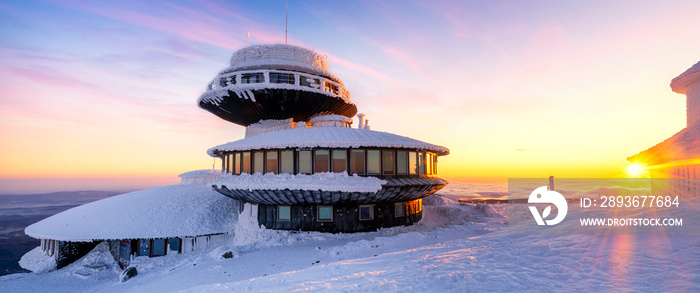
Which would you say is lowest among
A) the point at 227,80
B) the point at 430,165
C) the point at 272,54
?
the point at 430,165

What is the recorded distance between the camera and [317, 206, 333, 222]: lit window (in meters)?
20.4

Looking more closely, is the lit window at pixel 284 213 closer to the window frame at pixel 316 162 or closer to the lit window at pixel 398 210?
the window frame at pixel 316 162

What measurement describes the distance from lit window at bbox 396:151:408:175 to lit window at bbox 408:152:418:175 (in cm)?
28

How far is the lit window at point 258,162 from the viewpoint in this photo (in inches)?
837

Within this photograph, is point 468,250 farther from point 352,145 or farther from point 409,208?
point 409,208

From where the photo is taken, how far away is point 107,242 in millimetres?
24016

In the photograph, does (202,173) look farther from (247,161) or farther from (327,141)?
(327,141)


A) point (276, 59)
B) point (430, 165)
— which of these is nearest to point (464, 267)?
point (430, 165)

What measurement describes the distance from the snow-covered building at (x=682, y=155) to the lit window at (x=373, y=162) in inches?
615

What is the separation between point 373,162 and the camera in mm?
20562

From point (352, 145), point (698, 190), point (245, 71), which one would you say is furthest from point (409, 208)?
point (245, 71)

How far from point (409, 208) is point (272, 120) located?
1800 centimetres

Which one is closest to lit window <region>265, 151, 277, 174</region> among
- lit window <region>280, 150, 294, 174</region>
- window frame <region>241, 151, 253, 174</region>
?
lit window <region>280, 150, 294, 174</region>

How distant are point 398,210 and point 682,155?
15641 mm
